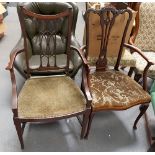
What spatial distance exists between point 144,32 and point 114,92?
34.6 inches

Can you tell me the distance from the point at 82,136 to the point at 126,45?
0.85 m

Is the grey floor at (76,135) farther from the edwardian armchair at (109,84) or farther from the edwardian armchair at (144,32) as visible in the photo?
the edwardian armchair at (144,32)

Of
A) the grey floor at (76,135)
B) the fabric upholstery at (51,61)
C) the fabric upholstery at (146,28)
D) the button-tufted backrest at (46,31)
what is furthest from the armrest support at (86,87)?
the fabric upholstery at (146,28)

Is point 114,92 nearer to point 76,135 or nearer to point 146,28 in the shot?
point 76,135

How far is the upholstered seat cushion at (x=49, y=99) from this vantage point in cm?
154

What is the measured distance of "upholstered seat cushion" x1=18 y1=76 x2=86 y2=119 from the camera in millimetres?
1539

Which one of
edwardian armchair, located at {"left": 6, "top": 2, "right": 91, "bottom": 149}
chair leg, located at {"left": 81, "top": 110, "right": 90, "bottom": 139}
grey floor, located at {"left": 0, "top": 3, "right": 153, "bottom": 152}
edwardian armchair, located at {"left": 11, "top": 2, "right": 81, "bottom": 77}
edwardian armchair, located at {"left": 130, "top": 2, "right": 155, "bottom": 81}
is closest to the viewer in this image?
edwardian armchair, located at {"left": 6, "top": 2, "right": 91, "bottom": 149}

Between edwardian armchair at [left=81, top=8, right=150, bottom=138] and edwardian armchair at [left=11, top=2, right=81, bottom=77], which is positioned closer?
edwardian armchair at [left=81, top=8, right=150, bottom=138]

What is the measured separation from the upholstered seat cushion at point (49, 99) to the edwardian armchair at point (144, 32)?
28.8 inches

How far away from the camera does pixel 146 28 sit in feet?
7.47

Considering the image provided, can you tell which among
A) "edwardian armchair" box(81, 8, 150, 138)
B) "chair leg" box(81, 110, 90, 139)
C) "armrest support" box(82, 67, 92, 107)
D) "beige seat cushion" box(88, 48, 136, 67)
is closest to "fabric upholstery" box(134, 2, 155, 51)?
"beige seat cushion" box(88, 48, 136, 67)

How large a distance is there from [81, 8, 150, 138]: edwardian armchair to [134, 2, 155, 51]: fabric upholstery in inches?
18.0

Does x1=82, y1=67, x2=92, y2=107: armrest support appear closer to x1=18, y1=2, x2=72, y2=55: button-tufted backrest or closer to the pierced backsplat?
the pierced backsplat

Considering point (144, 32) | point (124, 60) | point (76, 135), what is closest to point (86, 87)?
point (76, 135)
